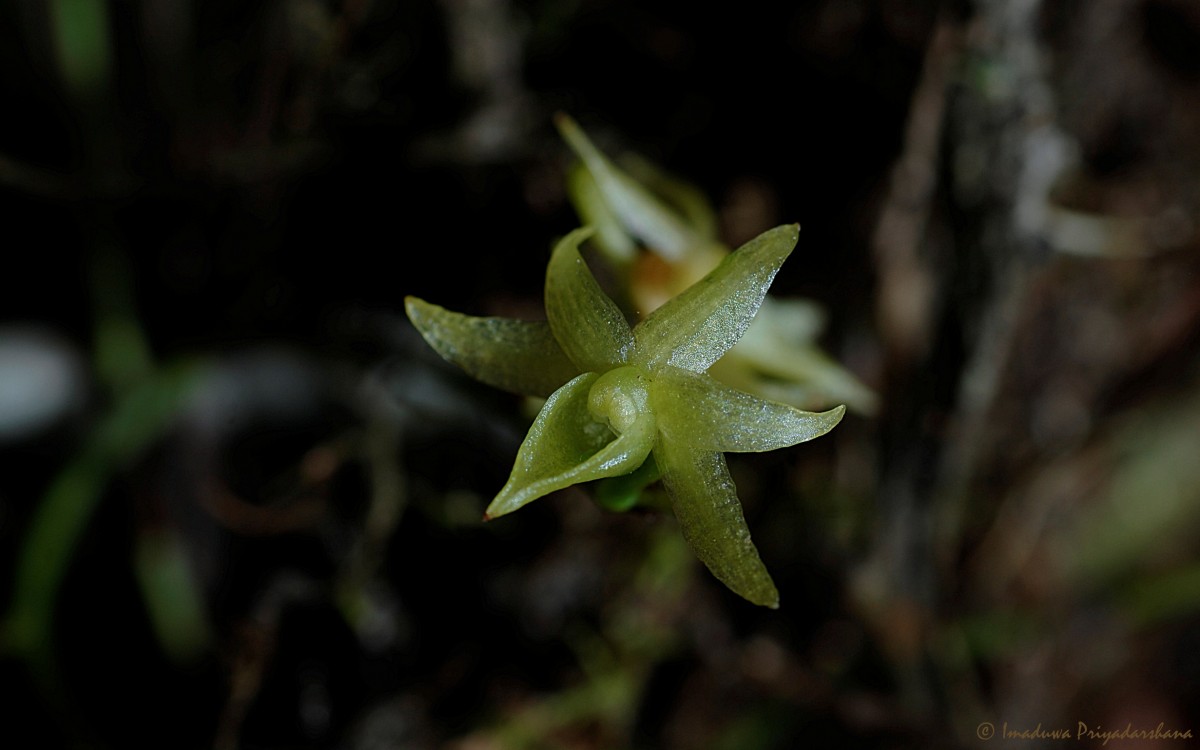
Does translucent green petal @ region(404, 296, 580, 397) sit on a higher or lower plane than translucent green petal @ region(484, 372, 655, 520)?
higher

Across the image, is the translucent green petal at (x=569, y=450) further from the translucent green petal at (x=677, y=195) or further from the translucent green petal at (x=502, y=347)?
the translucent green petal at (x=677, y=195)

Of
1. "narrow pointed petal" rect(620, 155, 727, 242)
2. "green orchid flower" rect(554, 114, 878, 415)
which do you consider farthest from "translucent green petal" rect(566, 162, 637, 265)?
"narrow pointed petal" rect(620, 155, 727, 242)

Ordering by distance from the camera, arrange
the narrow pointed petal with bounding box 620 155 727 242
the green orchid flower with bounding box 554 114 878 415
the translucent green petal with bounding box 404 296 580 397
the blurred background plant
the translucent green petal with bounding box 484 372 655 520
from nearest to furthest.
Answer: the translucent green petal with bounding box 484 372 655 520, the translucent green petal with bounding box 404 296 580 397, the green orchid flower with bounding box 554 114 878 415, the narrow pointed petal with bounding box 620 155 727 242, the blurred background plant

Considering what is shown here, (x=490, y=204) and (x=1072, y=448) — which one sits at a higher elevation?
(x=490, y=204)

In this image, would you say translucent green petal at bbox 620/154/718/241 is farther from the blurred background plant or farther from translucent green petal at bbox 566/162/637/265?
translucent green petal at bbox 566/162/637/265

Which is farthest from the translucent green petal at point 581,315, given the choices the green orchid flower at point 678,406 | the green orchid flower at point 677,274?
the green orchid flower at point 677,274

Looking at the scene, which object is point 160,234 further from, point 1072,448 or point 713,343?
point 1072,448

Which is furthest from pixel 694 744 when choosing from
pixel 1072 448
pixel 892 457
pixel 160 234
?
pixel 160 234
